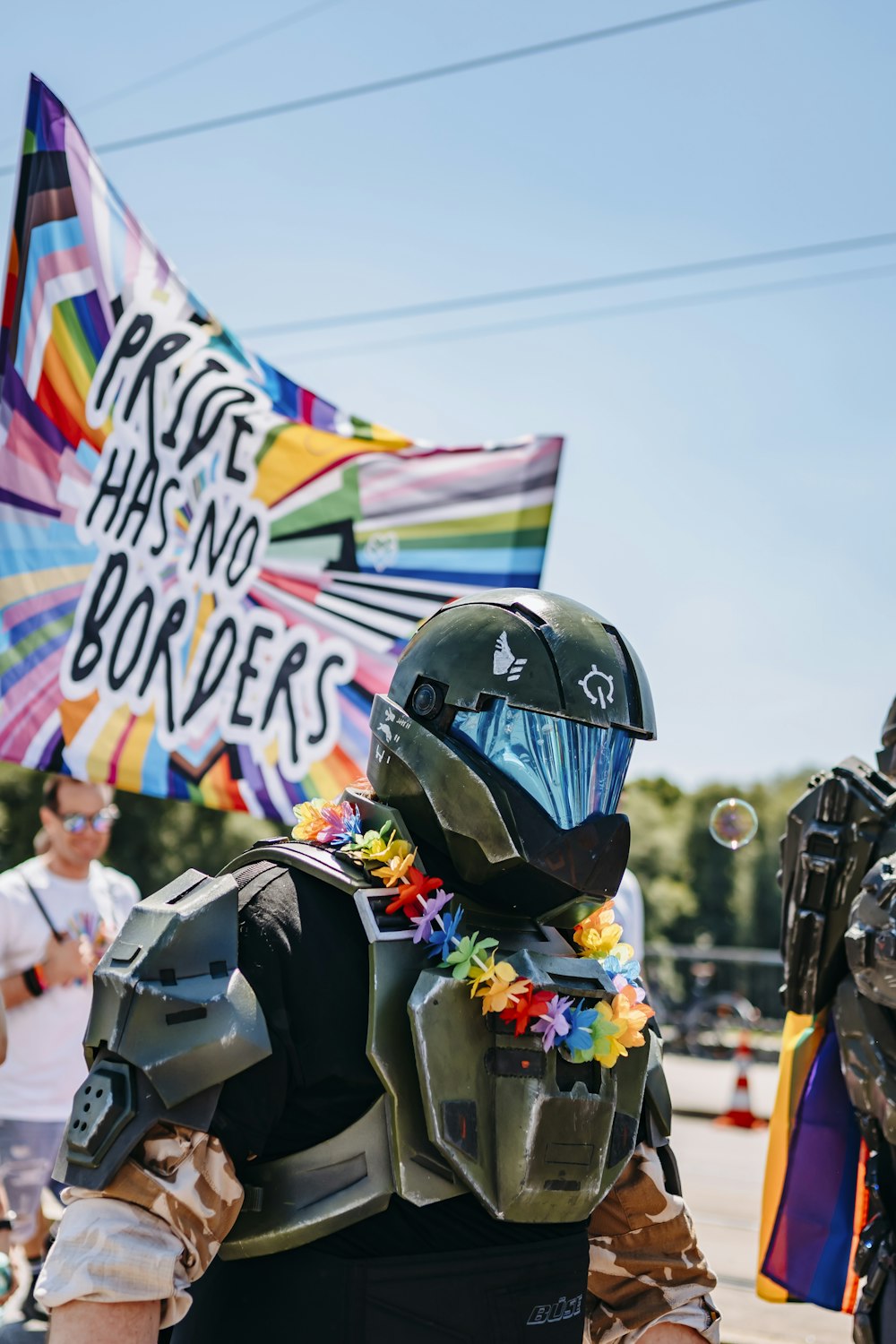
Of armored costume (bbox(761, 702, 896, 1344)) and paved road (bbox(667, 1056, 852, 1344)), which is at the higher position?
armored costume (bbox(761, 702, 896, 1344))

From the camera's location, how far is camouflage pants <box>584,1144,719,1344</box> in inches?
88.1

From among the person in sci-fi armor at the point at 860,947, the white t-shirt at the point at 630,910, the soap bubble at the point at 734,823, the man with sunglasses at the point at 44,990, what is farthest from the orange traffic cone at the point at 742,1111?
the person in sci-fi armor at the point at 860,947

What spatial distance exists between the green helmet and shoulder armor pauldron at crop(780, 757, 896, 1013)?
78.8 inches

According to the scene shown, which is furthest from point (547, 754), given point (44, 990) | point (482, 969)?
point (44, 990)

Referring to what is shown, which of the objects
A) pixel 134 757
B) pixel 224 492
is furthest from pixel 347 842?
pixel 224 492

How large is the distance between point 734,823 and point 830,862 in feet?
1.47

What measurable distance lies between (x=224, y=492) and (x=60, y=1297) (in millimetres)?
3597

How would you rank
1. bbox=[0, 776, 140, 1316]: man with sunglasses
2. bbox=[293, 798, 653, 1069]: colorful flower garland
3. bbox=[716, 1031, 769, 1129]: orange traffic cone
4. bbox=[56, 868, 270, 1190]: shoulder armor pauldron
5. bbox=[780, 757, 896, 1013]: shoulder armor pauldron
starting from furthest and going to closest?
bbox=[716, 1031, 769, 1129]: orange traffic cone
bbox=[0, 776, 140, 1316]: man with sunglasses
bbox=[780, 757, 896, 1013]: shoulder armor pauldron
bbox=[293, 798, 653, 1069]: colorful flower garland
bbox=[56, 868, 270, 1190]: shoulder armor pauldron

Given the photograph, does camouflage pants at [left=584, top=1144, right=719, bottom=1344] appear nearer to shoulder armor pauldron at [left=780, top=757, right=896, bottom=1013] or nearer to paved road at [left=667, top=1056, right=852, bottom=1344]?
shoulder armor pauldron at [left=780, top=757, right=896, bottom=1013]

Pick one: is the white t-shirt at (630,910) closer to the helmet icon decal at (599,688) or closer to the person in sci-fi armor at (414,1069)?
the person in sci-fi armor at (414,1069)

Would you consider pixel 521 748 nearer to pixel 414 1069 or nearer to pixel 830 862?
pixel 414 1069

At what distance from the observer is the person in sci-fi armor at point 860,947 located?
3.63 m

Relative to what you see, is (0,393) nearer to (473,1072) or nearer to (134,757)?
(134,757)

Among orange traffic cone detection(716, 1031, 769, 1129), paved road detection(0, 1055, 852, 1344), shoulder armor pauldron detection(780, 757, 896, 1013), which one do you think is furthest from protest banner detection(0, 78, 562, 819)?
orange traffic cone detection(716, 1031, 769, 1129)
